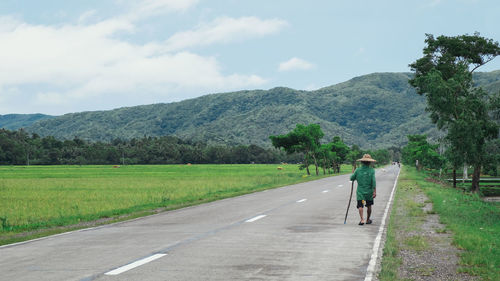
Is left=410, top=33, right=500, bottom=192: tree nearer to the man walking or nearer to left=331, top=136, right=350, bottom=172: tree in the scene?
the man walking

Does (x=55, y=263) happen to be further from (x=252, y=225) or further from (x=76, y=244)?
(x=252, y=225)

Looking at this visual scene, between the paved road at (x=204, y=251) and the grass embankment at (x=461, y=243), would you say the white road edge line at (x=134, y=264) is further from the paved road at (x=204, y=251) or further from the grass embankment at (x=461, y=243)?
the grass embankment at (x=461, y=243)

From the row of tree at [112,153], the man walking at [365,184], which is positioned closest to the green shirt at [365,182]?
the man walking at [365,184]

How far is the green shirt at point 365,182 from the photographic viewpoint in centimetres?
1366

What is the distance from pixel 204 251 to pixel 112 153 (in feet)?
498

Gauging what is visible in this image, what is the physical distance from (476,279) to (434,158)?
69859 millimetres

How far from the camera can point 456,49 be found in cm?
3750

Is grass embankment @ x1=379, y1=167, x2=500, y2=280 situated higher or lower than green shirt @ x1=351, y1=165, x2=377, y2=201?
lower

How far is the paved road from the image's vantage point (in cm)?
730

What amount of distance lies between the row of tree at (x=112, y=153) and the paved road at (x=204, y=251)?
13721 centimetres

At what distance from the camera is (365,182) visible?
539 inches

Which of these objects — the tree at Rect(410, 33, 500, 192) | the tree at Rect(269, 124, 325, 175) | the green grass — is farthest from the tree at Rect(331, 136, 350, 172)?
the green grass

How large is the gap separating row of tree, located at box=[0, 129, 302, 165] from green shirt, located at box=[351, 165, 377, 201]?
139 meters

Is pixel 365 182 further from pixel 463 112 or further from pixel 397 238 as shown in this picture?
pixel 463 112
